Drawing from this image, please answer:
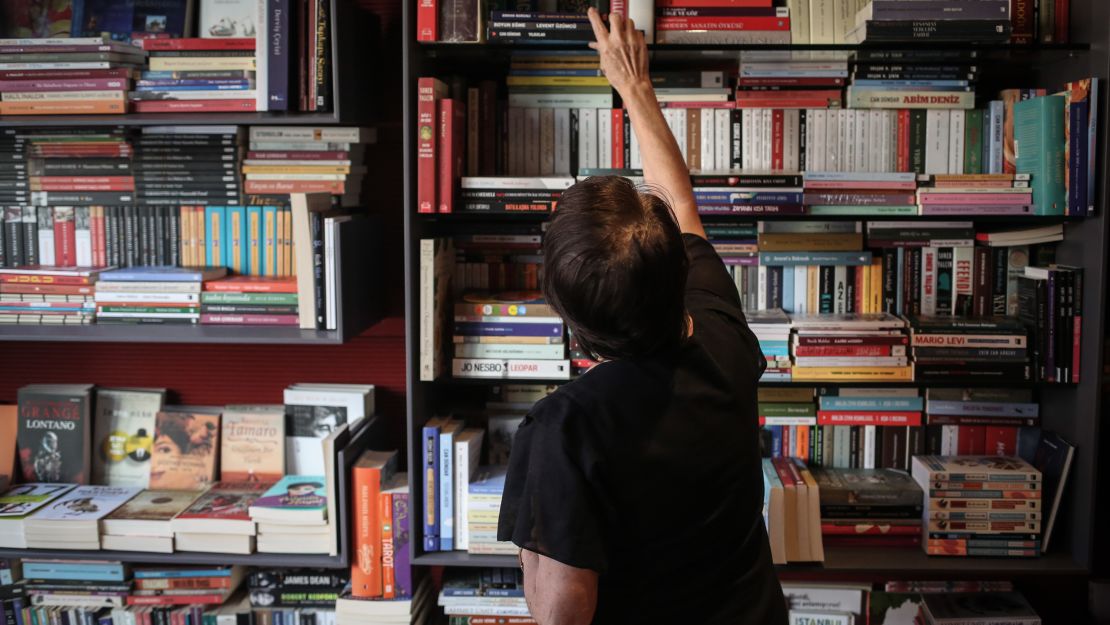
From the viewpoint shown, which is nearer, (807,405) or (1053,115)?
(1053,115)

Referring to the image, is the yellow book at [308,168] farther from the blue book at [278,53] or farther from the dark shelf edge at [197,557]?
the dark shelf edge at [197,557]

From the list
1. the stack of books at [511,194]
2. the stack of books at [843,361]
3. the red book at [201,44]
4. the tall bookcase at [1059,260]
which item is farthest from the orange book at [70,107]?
the stack of books at [843,361]

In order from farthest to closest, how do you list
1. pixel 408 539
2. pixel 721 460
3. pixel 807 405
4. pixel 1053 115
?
1. pixel 807 405
2. pixel 408 539
3. pixel 1053 115
4. pixel 721 460

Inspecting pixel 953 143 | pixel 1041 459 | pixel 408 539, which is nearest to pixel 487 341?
pixel 408 539

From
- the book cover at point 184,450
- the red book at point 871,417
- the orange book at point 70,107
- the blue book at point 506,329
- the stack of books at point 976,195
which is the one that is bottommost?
the book cover at point 184,450

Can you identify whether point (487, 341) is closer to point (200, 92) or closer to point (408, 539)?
point (408, 539)

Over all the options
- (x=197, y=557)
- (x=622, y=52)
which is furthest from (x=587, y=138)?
(x=197, y=557)

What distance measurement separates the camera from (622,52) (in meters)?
2.04

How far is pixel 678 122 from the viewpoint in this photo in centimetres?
243

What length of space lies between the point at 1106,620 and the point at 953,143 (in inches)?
50.7

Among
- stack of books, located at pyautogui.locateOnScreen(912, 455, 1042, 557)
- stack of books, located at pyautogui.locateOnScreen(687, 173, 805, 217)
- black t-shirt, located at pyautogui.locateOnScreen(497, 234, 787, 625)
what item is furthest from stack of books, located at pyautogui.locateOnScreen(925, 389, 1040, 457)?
black t-shirt, located at pyautogui.locateOnScreen(497, 234, 787, 625)

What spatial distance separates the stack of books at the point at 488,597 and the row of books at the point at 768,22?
1308 mm

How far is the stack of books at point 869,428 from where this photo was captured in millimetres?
2535

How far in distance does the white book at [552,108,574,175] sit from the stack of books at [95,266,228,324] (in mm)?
946
